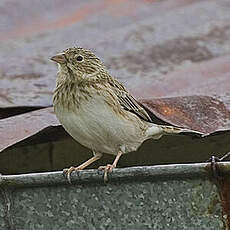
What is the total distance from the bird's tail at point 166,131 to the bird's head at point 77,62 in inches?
16.9

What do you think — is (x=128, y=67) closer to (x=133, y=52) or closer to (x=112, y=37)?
(x=133, y=52)

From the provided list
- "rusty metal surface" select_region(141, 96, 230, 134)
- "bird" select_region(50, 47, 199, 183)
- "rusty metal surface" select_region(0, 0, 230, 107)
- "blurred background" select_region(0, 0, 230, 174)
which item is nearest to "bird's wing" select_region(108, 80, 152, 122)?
"bird" select_region(50, 47, 199, 183)

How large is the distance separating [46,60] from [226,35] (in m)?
1.17

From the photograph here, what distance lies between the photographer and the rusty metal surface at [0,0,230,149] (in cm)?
387

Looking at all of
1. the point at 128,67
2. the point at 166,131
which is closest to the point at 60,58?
the point at 166,131

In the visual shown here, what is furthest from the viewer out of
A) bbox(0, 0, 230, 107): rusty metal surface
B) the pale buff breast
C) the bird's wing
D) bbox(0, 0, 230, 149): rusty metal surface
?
bbox(0, 0, 230, 107): rusty metal surface

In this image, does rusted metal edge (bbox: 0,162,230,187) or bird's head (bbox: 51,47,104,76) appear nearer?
rusted metal edge (bbox: 0,162,230,187)

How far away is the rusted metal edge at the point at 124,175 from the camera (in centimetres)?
284

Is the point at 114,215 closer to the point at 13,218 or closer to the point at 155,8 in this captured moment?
the point at 13,218

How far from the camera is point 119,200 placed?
296cm

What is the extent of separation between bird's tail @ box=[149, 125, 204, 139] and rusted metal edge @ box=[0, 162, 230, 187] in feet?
2.60

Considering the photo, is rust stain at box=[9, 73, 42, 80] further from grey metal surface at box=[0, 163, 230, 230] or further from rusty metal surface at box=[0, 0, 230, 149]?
grey metal surface at box=[0, 163, 230, 230]

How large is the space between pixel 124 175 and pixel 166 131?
4.08 ft

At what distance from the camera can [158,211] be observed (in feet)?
9.59
